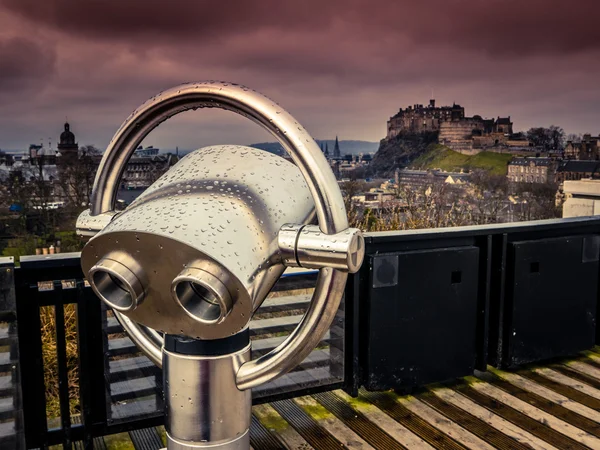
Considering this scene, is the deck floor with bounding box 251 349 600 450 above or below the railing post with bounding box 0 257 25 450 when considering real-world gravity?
below

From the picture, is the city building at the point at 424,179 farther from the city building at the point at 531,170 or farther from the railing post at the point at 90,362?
the railing post at the point at 90,362

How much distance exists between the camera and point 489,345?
9.56ft

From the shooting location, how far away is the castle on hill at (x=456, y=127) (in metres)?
57.9

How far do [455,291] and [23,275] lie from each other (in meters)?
1.71

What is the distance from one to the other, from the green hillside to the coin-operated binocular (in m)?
47.4

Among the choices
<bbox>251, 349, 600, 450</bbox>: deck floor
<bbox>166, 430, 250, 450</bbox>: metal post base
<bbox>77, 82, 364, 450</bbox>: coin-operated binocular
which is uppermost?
<bbox>77, 82, 364, 450</bbox>: coin-operated binocular

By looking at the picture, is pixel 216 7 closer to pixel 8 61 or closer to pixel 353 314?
pixel 8 61

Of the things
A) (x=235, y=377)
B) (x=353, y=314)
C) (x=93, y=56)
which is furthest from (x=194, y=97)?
(x=93, y=56)

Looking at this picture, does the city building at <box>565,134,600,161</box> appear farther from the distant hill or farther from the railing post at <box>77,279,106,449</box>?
the railing post at <box>77,279,106,449</box>

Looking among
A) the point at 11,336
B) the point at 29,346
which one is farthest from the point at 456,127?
the point at 11,336

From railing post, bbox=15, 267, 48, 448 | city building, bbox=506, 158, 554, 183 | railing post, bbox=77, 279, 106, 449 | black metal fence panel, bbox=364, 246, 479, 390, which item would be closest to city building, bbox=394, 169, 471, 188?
city building, bbox=506, 158, 554, 183

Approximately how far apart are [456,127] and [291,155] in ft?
210

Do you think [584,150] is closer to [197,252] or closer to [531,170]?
[531,170]

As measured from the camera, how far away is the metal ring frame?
77 cm
